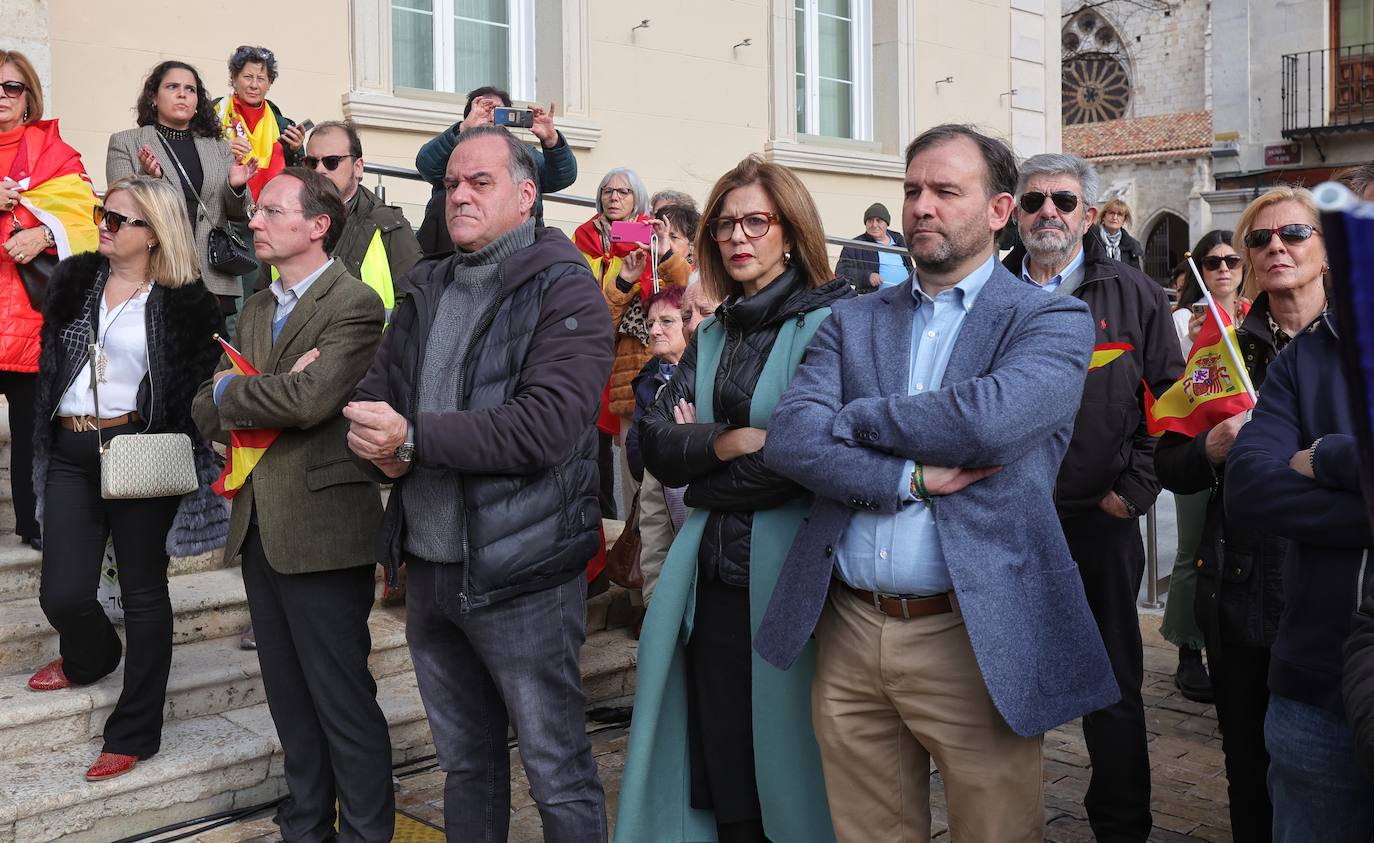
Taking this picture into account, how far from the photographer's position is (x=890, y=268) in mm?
9445

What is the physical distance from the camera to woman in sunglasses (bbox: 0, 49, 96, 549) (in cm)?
540

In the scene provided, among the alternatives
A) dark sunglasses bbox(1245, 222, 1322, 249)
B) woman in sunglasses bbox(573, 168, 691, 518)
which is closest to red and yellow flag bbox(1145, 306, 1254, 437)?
dark sunglasses bbox(1245, 222, 1322, 249)

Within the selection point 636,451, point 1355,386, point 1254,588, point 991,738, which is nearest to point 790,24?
point 636,451

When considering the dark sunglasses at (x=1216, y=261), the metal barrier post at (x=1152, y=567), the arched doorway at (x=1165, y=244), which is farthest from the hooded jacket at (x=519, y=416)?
the arched doorway at (x=1165, y=244)

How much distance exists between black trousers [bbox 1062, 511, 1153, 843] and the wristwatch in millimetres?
2067

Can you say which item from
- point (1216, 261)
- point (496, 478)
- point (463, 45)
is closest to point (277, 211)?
point (496, 478)

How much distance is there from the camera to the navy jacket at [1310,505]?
8.41 feet

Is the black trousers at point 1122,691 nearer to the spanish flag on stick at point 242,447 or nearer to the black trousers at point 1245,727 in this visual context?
the black trousers at point 1245,727

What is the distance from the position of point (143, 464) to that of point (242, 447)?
64 centimetres

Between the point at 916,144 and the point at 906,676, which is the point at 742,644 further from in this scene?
the point at 916,144

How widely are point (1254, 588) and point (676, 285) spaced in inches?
110

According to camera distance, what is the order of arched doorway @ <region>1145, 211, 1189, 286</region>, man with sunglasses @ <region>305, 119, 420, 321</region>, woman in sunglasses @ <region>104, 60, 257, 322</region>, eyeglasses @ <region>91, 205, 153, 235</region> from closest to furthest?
eyeglasses @ <region>91, 205, 153, 235</region> → man with sunglasses @ <region>305, 119, 420, 321</region> → woman in sunglasses @ <region>104, 60, 257, 322</region> → arched doorway @ <region>1145, 211, 1189, 286</region>

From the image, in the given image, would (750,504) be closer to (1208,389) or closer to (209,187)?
(1208,389)

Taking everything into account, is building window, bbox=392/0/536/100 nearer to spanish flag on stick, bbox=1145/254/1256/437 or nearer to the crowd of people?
the crowd of people
